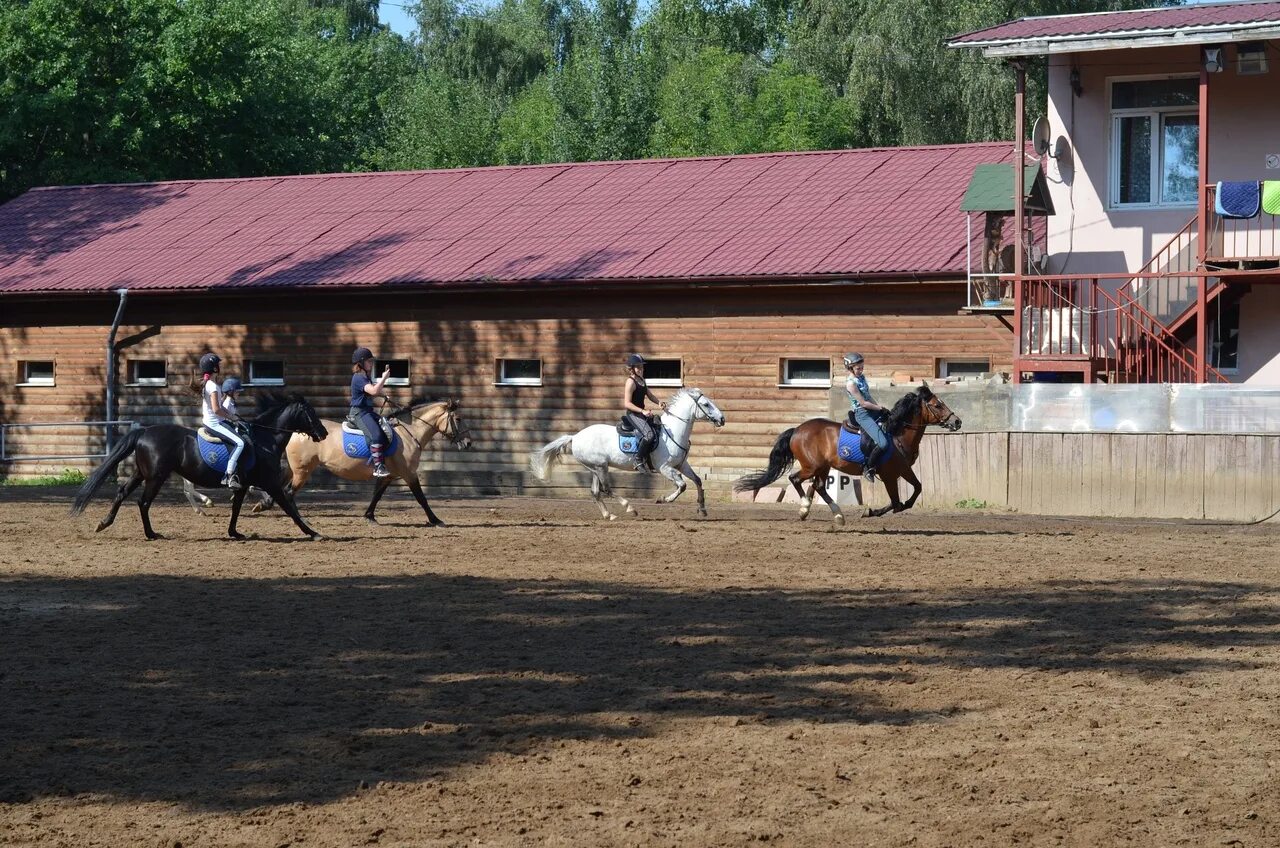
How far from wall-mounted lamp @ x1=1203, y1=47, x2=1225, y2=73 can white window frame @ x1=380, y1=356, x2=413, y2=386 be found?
14.5m

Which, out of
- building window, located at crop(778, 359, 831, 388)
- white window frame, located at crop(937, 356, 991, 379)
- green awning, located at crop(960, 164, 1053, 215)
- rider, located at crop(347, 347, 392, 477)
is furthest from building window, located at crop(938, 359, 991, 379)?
rider, located at crop(347, 347, 392, 477)

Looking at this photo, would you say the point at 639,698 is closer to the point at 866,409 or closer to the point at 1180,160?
the point at 866,409

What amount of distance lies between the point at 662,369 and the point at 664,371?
0.17ft

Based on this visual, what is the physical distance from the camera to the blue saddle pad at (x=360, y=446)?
19969 millimetres

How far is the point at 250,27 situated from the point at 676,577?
38777 mm

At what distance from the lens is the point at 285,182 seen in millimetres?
37094

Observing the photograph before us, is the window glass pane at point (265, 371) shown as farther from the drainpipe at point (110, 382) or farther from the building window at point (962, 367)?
the building window at point (962, 367)

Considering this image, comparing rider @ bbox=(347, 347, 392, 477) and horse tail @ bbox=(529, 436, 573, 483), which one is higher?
rider @ bbox=(347, 347, 392, 477)

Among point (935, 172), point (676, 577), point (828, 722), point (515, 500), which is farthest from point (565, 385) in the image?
point (828, 722)

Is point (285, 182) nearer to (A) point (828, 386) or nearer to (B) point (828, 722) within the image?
(A) point (828, 386)

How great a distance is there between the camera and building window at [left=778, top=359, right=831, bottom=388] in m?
27.2

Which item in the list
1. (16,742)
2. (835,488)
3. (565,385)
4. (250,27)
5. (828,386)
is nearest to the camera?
(16,742)

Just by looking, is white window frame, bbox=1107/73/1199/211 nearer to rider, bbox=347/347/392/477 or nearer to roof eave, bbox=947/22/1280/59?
roof eave, bbox=947/22/1280/59

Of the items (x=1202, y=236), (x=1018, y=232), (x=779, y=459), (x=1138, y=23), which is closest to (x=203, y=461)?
(x=779, y=459)
